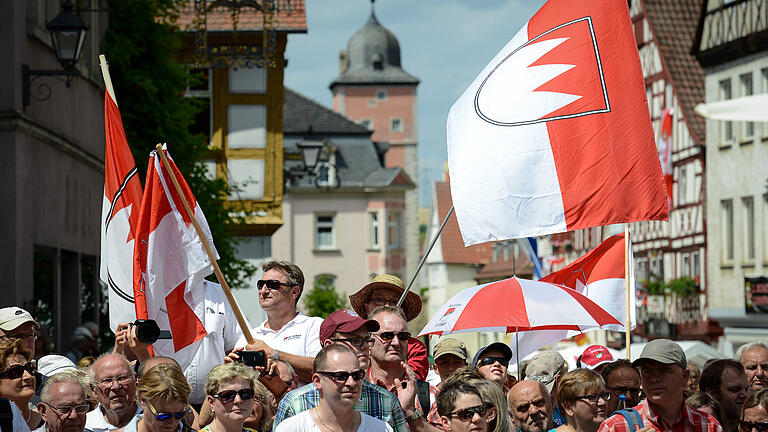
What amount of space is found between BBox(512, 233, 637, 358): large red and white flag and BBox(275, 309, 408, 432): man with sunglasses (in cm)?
453

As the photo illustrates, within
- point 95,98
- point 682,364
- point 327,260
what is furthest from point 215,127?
point 327,260

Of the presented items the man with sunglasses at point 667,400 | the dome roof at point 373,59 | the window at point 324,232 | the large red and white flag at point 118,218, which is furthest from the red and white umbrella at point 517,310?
the dome roof at point 373,59

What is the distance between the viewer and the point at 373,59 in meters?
113

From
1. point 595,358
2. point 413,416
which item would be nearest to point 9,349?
point 413,416

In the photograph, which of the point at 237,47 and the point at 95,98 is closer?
the point at 95,98

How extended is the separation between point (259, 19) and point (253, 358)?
2460 cm

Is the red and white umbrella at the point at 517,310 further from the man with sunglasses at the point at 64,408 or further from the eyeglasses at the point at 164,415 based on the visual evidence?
the eyeglasses at the point at 164,415

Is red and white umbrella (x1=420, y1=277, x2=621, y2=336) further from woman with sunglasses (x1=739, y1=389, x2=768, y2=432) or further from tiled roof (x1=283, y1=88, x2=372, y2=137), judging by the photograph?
tiled roof (x1=283, y1=88, x2=372, y2=137)

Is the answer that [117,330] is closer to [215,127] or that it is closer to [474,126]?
[474,126]

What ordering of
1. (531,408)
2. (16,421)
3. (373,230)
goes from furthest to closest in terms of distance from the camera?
1. (373,230)
2. (531,408)
3. (16,421)

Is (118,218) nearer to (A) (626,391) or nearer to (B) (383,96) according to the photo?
(A) (626,391)

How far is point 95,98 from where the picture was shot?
20.1 metres

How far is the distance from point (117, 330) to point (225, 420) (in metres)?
2.35

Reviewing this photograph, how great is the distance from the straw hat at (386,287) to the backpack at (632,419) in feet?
6.42
